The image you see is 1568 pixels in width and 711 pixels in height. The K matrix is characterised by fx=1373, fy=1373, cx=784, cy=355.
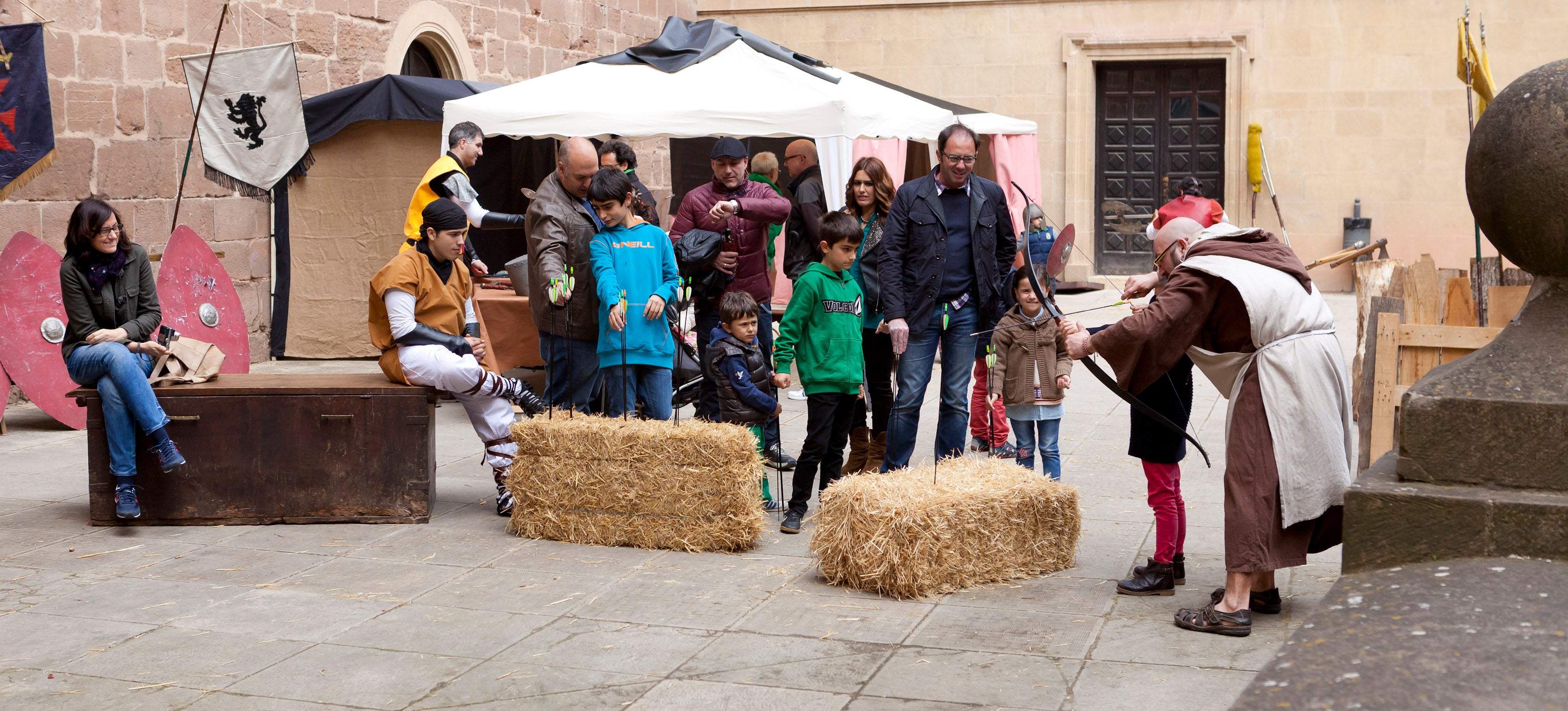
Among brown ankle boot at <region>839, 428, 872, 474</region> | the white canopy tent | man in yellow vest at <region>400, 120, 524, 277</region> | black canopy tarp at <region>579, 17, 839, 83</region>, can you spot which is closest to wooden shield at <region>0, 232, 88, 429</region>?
man in yellow vest at <region>400, 120, 524, 277</region>

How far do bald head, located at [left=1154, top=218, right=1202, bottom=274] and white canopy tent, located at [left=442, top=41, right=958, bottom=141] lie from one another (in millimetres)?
4627

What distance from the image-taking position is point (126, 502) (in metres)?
6.09

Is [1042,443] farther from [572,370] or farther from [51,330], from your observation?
[51,330]

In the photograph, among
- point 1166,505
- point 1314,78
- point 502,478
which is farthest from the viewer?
point 1314,78

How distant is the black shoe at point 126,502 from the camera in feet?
20.0

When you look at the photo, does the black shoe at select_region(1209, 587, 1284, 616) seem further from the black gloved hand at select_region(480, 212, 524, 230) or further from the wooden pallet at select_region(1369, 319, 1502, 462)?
the black gloved hand at select_region(480, 212, 524, 230)

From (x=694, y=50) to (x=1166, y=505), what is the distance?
6.31 meters

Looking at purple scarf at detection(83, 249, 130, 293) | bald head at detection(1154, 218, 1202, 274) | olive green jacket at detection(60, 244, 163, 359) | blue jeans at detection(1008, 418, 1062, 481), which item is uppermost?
bald head at detection(1154, 218, 1202, 274)

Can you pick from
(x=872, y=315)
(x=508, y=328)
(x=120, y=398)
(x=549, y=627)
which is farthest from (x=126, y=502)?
(x=872, y=315)

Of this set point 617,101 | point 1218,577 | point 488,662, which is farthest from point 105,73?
point 1218,577

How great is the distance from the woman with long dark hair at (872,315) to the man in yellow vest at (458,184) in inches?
100

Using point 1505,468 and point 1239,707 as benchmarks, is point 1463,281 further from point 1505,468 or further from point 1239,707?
point 1239,707

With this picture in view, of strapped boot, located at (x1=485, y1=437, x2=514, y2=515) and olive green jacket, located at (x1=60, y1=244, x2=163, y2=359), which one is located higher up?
olive green jacket, located at (x1=60, y1=244, x2=163, y2=359)

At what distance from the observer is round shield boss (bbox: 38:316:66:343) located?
28.4 ft
